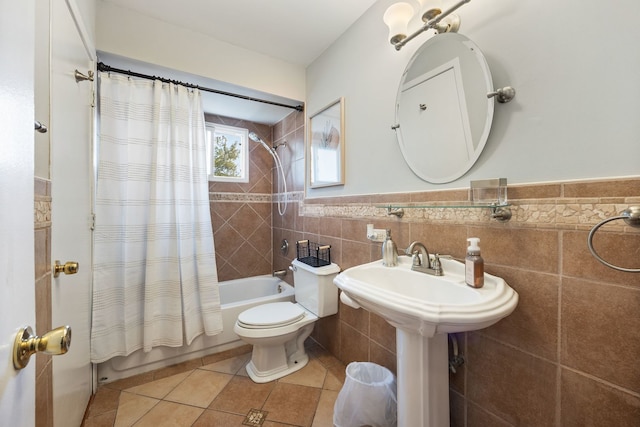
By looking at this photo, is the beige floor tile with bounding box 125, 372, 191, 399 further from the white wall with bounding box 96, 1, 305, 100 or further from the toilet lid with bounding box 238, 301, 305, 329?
the white wall with bounding box 96, 1, 305, 100

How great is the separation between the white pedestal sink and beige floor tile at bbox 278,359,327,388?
0.75m

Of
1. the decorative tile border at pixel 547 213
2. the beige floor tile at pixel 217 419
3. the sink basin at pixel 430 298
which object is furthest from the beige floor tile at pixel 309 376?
the decorative tile border at pixel 547 213

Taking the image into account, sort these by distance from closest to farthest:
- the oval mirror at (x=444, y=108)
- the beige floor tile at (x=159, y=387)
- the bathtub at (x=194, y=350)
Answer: the oval mirror at (x=444, y=108)
the beige floor tile at (x=159, y=387)
the bathtub at (x=194, y=350)

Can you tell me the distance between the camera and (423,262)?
1.15m

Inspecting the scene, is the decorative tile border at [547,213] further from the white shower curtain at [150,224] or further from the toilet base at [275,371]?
the white shower curtain at [150,224]

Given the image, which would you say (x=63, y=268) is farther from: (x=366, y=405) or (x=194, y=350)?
(x=366, y=405)

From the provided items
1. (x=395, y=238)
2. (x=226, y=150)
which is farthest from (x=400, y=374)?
(x=226, y=150)

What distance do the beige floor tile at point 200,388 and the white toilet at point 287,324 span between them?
0.65 feet

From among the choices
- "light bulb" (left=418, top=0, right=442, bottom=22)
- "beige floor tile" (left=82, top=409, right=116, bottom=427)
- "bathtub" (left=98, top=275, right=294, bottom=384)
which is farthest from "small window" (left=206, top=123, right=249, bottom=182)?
"light bulb" (left=418, top=0, right=442, bottom=22)

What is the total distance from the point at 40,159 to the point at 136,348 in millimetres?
1399

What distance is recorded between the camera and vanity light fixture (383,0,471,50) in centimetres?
108

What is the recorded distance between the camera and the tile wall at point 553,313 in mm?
730

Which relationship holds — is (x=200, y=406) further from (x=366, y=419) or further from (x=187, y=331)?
(x=366, y=419)

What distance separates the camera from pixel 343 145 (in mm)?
1779
